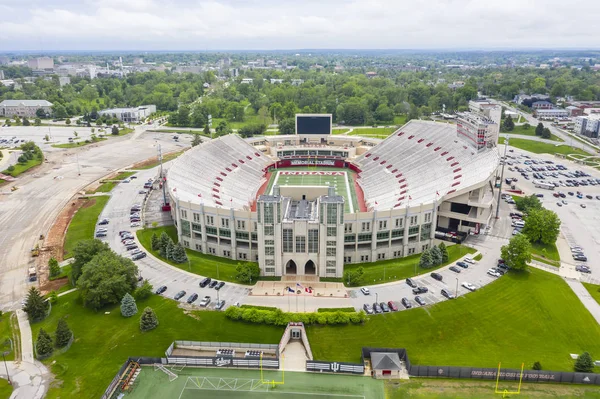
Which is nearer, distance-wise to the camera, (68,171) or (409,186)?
(409,186)

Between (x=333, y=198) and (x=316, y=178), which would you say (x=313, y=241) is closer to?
(x=333, y=198)

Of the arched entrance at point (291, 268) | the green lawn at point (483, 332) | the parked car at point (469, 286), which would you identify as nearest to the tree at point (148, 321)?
the green lawn at point (483, 332)

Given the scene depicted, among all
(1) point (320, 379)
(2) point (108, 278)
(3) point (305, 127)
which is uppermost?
(3) point (305, 127)

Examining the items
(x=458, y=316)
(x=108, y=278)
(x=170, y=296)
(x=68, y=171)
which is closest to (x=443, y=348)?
(x=458, y=316)

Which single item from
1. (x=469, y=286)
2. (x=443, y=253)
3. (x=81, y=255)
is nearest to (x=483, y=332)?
(x=469, y=286)

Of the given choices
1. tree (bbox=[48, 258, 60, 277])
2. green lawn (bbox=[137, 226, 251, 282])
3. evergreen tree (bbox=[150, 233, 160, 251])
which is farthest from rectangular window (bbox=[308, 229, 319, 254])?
tree (bbox=[48, 258, 60, 277])

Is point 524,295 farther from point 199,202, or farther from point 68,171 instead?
point 68,171

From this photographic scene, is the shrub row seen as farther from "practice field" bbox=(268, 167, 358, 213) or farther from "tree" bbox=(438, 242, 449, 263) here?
"practice field" bbox=(268, 167, 358, 213)
